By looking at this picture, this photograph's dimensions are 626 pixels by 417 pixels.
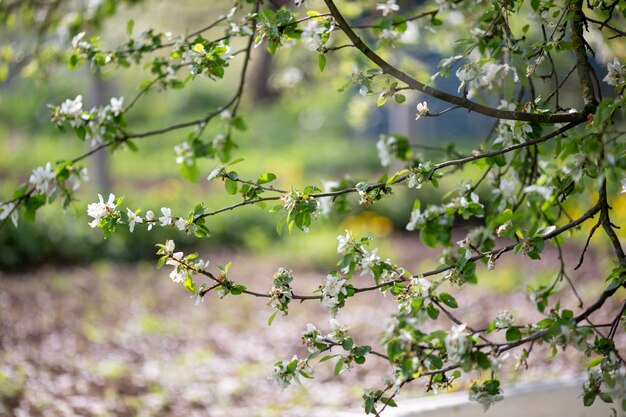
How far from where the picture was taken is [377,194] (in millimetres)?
1646

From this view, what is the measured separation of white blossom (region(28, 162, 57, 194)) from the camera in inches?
75.2

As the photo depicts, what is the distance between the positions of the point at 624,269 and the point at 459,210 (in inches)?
19.7

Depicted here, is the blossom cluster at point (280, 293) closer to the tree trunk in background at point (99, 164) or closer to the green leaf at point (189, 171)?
the green leaf at point (189, 171)

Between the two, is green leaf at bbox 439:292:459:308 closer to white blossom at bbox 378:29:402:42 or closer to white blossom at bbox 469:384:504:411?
white blossom at bbox 469:384:504:411

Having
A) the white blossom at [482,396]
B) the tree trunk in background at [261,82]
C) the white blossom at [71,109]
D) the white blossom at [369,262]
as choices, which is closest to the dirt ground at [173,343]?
the white blossom at [482,396]

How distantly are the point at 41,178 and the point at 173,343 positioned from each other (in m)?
2.84

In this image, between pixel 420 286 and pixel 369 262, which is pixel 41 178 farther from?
pixel 420 286

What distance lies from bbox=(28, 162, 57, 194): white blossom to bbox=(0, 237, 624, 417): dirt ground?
1.62 meters

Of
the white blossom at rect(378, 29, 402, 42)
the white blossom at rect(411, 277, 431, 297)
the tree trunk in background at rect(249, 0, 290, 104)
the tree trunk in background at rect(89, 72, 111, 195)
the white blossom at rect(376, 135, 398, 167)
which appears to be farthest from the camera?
the tree trunk in background at rect(249, 0, 290, 104)

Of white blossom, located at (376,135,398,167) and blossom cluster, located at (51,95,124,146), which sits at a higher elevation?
white blossom, located at (376,135,398,167)

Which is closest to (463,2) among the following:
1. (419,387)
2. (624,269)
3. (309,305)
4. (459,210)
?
(459,210)

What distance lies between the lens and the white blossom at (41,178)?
1.91 m

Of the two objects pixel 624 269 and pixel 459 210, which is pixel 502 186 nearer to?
pixel 459 210

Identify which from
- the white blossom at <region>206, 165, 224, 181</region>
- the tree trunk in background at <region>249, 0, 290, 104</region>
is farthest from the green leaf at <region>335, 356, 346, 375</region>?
the tree trunk in background at <region>249, 0, 290, 104</region>
